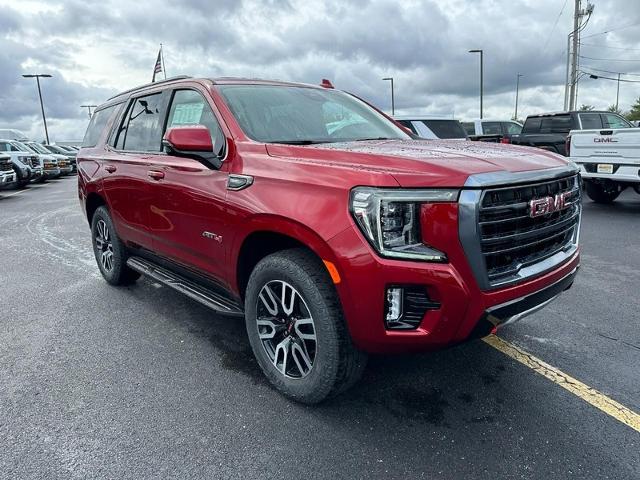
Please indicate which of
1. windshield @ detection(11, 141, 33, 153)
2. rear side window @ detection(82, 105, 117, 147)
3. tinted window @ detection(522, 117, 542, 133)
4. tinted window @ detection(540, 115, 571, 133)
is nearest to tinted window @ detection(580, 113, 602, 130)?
tinted window @ detection(540, 115, 571, 133)

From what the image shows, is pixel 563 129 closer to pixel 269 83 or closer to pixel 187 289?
pixel 269 83

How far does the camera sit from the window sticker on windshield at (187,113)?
11.5ft

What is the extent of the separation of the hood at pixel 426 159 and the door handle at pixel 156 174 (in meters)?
1.15

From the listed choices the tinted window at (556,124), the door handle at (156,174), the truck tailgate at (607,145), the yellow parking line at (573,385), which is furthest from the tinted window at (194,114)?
the tinted window at (556,124)

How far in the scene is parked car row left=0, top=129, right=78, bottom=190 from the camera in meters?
16.2

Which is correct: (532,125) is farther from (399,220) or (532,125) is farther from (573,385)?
(399,220)

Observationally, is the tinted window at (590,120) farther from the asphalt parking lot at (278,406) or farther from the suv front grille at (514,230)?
the suv front grille at (514,230)

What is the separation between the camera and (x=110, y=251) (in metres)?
5.09

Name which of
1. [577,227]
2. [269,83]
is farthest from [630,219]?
[269,83]

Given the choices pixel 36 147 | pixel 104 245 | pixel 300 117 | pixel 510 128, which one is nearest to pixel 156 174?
pixel 300 117

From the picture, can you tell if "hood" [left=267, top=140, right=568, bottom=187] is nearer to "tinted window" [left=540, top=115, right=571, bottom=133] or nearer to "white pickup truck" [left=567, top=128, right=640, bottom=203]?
"white pickup truck" [left=567, top=128, right=640, bottom=203]

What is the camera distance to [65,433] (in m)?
2.57

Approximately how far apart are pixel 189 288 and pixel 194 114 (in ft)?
4.17

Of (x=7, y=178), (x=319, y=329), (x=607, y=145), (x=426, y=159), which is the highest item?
(x=426, y=159)
